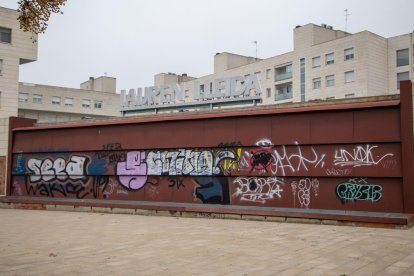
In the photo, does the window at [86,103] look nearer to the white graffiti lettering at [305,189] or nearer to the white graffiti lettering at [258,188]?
the white graffiti lettering at [258,188]

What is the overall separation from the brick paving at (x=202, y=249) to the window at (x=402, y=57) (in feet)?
136

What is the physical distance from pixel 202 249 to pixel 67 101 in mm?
61617

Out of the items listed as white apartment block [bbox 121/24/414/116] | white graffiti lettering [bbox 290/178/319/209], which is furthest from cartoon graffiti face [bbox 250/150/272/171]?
white apartment block [bbox 121/24/414/116]

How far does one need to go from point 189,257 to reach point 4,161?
15.2 meters

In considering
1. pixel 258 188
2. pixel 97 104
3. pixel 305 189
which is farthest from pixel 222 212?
pixel 97 104

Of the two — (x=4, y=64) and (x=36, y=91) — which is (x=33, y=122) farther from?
(x=36, y=91)

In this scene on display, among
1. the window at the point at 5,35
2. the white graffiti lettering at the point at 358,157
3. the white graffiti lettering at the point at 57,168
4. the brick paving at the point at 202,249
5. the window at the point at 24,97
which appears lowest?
the brick paving at the point at 202,249

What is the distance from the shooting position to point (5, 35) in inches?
1534

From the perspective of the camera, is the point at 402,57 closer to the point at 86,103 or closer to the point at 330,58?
the point at 330,58

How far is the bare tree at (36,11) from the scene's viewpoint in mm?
6871

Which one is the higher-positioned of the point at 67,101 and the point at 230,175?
the point at 67,101

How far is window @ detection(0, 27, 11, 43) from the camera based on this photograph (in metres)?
38.7

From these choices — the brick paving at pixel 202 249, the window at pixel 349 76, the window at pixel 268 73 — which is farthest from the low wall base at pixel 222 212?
the window at pixel 268 73

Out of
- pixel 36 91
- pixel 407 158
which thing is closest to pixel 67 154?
pixel 407 158
